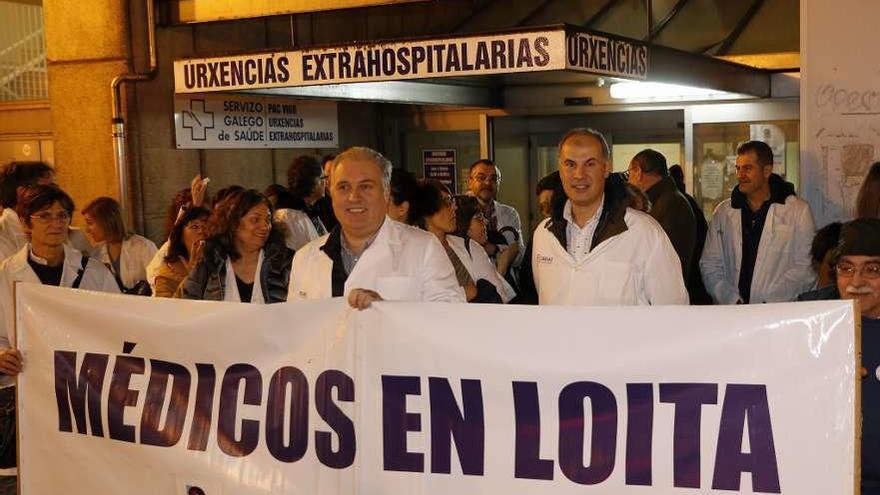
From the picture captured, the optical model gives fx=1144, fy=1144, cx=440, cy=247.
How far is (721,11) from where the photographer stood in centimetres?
1138

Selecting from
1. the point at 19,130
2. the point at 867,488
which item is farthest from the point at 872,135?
the point at 19,130

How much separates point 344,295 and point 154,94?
634cm

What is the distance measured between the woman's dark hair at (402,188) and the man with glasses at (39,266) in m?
1.64

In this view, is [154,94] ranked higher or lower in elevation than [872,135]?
higher

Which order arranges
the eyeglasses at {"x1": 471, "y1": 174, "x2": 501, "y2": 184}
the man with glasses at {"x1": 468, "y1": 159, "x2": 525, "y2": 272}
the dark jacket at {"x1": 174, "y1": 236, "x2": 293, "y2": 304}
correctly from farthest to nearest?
the eyeglasses at {"x1": 471, "y1": 174, "x2": 501, "y2": 184} → the man with glasses at {"x1": 468, "y1": 159, "x2": 525, "y2": 272} → the dark jacket at {"x1": 174, "y1": 236, "x2": 293, "y2": 304}

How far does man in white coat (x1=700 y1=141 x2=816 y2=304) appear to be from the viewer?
687cm

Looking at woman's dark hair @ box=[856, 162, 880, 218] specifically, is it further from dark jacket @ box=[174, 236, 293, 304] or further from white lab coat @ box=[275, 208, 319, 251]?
white lab coat @ box=[275, 208, 319, 251]

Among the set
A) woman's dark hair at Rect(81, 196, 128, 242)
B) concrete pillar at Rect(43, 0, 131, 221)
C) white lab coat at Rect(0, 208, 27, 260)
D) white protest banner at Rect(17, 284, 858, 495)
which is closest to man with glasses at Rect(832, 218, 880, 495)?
white protest banner at Rect(17, 284, 858, 495)

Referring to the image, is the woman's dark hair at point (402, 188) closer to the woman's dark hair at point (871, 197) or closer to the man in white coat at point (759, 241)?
the man in white coat at point (759, 241)

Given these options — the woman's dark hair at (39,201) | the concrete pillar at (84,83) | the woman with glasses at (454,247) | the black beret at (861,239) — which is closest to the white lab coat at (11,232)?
the woman's dark hair at (39,201)

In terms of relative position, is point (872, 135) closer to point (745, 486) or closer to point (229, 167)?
point (745, 486)

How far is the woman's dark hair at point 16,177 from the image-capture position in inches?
295

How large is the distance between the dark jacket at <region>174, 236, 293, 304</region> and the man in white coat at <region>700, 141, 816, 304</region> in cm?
285

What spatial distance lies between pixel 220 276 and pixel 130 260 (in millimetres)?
2749
